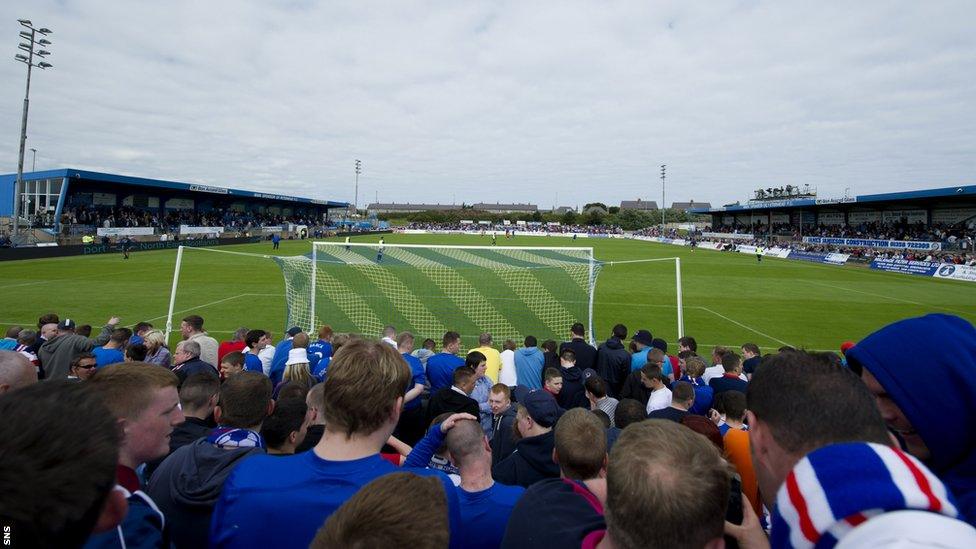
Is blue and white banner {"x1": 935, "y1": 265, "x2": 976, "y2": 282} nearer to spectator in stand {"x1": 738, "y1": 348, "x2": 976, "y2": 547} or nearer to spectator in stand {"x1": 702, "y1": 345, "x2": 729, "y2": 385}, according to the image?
spectator in stand {"x1": 702, "y1": 345, "x2": 729, "y2": 385}

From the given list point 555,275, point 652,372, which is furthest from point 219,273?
point 652,372

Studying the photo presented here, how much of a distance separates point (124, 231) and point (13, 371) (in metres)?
50.3

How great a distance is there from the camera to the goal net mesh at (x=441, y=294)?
580 inches

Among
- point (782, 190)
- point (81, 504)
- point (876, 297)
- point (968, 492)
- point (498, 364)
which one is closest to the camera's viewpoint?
point (81, 504)

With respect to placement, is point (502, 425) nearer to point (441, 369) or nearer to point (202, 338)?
point (441, 369)

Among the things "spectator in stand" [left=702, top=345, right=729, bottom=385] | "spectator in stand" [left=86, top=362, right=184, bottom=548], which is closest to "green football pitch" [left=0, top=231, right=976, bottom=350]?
"spectator in stand" [left=702, top=345, right=729, bottom=385]

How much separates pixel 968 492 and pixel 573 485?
136 centimetres

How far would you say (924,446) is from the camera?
5.87ft

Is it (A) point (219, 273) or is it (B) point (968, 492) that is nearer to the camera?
(B) point (968, 492)

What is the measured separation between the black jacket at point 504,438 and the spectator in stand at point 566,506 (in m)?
1.80

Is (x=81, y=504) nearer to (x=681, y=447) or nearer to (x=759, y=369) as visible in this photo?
(x=681, y=447)

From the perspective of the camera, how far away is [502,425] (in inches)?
188

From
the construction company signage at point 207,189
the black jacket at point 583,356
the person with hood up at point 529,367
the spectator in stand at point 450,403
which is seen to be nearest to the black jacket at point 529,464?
the spectator in stand at point 450,403

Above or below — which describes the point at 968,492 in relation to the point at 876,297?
above
